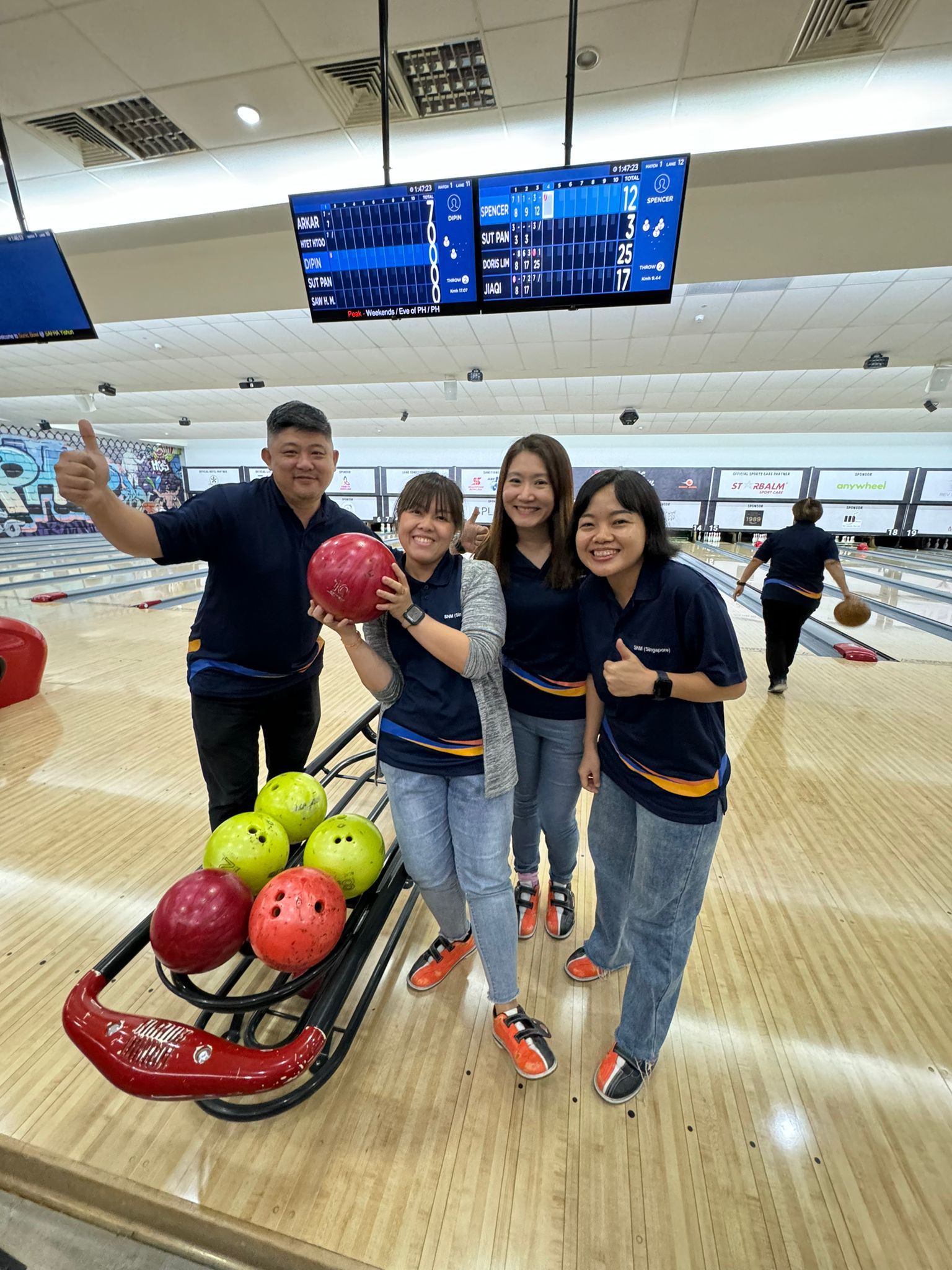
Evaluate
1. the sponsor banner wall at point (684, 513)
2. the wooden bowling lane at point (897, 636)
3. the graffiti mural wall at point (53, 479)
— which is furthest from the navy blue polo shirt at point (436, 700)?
the sponsor banner wall at point (684, 513)

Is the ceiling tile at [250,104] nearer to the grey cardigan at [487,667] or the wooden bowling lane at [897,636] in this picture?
the grey cardigan at [487,667]

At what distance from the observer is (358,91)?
7.95 feet

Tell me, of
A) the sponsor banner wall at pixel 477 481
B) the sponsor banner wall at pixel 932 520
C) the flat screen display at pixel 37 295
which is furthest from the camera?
the sponsor banner wall at pixel 477 481

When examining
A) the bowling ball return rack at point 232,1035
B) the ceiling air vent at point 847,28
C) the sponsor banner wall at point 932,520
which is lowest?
the sponsor banner wall at point 932,520

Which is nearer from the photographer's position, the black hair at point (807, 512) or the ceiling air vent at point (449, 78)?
the ceiling air vent at point (449, 78)

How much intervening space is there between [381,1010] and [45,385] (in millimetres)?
10073

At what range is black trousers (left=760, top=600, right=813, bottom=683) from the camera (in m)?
3.42

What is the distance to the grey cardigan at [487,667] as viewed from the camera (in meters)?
1.09

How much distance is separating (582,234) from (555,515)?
6.37ft

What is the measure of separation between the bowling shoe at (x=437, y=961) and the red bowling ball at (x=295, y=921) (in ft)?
1.35

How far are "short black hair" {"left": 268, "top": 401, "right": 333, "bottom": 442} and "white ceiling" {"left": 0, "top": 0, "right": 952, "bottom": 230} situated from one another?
1.90m

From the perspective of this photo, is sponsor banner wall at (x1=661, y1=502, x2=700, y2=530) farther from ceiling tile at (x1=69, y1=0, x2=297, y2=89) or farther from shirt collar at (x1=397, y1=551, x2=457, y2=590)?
shirt collar at (x1=397, y1=551, x2=457, y2=590)

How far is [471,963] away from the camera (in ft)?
4.93

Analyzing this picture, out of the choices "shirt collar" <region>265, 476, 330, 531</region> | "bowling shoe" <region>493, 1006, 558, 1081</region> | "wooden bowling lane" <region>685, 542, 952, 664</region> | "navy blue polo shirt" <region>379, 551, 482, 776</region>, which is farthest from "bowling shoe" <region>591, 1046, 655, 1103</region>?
"wooden bowling lane" <region>685, 542, 952, 664</region>
